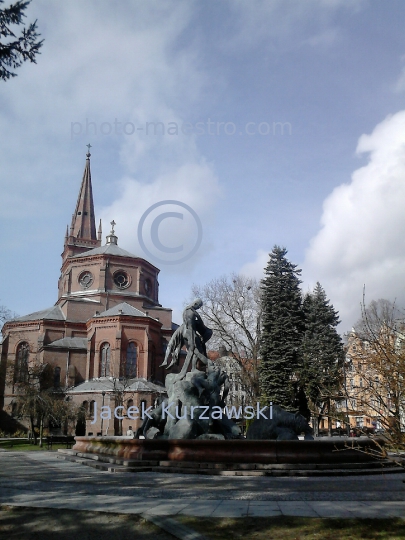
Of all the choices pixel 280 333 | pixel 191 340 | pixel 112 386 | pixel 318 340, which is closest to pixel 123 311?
pixel 112 386

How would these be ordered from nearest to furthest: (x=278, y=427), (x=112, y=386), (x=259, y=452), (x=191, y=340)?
(x=259, y=452)
(x=278, y=427)
(x=191, y=340)
(x=112, y=386)

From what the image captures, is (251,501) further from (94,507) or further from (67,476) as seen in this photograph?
(67,476)

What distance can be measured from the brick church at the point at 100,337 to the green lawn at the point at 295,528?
4321 centimetres

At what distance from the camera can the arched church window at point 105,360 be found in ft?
185

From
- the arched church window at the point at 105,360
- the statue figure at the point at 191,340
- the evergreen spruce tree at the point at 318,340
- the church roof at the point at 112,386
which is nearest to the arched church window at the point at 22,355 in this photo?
the church roof at the point at 112,386

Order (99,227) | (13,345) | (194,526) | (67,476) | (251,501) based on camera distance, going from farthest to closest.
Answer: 1. (99,227)
2. (13,345)
3. (67,476)
4. (251,501)
5. (194,526)

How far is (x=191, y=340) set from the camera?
18.0 metres

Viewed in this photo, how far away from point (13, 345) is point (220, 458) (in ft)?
174

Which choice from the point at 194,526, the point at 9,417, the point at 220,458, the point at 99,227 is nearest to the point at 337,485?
the point at 220,458

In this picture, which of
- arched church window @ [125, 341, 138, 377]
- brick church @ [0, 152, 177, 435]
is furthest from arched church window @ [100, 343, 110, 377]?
arched church window @ [125, 341, 138, 377]

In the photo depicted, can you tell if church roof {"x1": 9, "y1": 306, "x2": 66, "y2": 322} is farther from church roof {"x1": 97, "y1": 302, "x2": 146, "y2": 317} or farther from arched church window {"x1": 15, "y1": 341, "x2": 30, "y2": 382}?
church roof {"x1": 97, "y1": 302, "x2": 146, "y2": 317}

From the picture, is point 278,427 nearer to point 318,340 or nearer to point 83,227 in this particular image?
point 318,340

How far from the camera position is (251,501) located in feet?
28.9

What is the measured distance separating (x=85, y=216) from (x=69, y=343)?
25.4 meters
